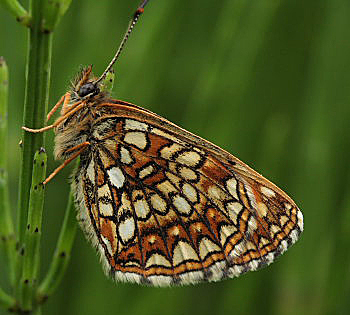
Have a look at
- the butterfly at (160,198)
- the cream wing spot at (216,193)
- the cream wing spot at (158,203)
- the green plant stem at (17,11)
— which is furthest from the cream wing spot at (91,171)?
the green plant stem at (17,11)

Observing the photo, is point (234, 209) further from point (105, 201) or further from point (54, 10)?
point (54, 10)

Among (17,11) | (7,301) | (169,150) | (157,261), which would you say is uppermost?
(17,11)

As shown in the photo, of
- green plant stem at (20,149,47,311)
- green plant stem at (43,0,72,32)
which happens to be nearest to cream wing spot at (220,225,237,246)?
green plant stem at (20,149,47,311)

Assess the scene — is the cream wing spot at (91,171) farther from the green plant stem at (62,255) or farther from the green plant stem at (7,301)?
the green plant stem at (7,301)

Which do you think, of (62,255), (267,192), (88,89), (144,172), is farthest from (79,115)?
(267,192)

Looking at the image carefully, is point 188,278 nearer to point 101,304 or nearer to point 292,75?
point 101,304

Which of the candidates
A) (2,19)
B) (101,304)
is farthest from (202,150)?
(2,19)

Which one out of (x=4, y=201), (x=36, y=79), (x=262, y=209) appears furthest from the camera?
(x=262, y=209)
